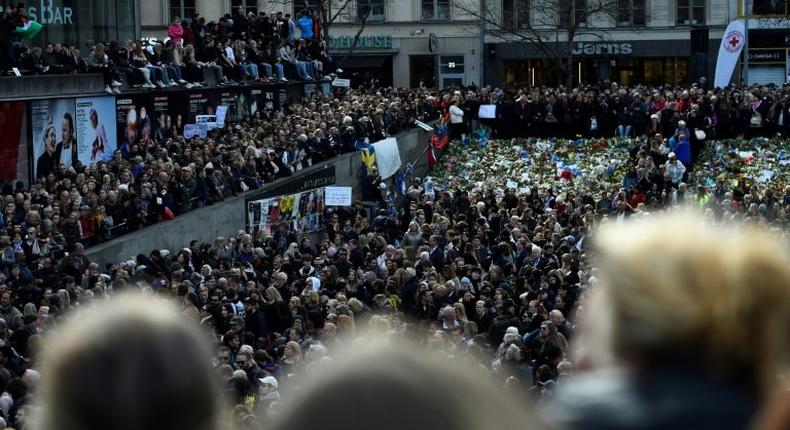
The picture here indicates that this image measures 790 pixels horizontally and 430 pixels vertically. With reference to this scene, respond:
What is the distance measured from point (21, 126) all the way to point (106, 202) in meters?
4.47

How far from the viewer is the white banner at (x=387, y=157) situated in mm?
38000

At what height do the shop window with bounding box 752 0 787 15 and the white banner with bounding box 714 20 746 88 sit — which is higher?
the shop window with bounding box 752 0 787 15

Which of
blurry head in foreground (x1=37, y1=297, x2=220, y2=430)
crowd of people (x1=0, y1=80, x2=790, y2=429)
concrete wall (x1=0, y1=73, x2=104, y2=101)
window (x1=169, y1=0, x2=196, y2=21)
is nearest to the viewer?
blurry head in foreground (x1=37, y1=297, x2=220, y2=430)

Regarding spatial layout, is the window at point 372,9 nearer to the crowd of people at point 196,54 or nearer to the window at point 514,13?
the window at point 514,13

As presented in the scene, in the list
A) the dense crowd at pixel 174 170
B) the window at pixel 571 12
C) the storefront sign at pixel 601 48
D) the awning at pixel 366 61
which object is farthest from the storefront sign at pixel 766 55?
the dense crowd at pixel 174 170

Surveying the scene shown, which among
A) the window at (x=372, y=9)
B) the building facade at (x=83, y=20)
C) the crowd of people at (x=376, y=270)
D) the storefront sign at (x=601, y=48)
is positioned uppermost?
the window at (x=372, y=9)

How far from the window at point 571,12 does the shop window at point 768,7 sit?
716cm

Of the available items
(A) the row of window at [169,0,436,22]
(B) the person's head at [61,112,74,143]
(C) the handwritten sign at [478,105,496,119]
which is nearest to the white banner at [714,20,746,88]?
(C) the handwritten sign at [478,105,496,119]

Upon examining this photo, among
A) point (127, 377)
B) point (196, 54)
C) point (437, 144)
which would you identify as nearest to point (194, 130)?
point (196, 54)

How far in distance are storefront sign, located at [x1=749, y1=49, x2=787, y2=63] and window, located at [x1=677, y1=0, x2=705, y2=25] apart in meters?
3.00

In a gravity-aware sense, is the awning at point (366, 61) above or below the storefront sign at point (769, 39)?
below

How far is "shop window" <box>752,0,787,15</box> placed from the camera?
202 ft

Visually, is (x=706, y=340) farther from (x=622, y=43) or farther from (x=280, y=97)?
(x=622, y=43)

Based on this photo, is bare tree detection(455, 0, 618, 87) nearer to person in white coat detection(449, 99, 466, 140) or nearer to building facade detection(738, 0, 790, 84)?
building facade detection(738, 0, 790, 84)
